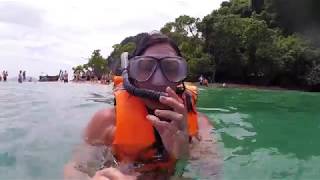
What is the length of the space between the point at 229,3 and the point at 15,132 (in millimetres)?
39143

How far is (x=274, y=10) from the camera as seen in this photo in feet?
123

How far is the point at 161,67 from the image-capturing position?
262cm

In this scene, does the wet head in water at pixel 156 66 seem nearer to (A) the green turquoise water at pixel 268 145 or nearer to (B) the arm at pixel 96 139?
(B) the arm at pixel 96 139

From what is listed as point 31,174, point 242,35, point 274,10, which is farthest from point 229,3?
point 31,174

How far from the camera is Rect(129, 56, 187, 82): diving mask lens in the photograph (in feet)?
8.58

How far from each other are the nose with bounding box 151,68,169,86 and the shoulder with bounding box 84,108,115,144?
41 cm

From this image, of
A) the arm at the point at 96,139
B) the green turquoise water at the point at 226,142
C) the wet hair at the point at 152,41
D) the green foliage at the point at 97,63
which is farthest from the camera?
the green foliage at the point at 97,63

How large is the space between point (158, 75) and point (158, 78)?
0.06 ft

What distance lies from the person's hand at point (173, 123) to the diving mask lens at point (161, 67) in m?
0.45

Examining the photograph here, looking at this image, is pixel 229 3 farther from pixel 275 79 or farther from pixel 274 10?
pixel 275 79

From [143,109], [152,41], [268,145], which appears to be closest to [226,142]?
[268,145]

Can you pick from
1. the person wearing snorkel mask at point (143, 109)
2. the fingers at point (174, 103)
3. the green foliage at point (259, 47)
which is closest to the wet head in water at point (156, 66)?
the person wearing snorkel mask at point (143, 109)

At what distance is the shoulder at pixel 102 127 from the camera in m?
2.84

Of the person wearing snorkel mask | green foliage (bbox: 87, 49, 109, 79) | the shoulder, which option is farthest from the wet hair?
green foliage (bbox: 87, 49, 109, 79)
